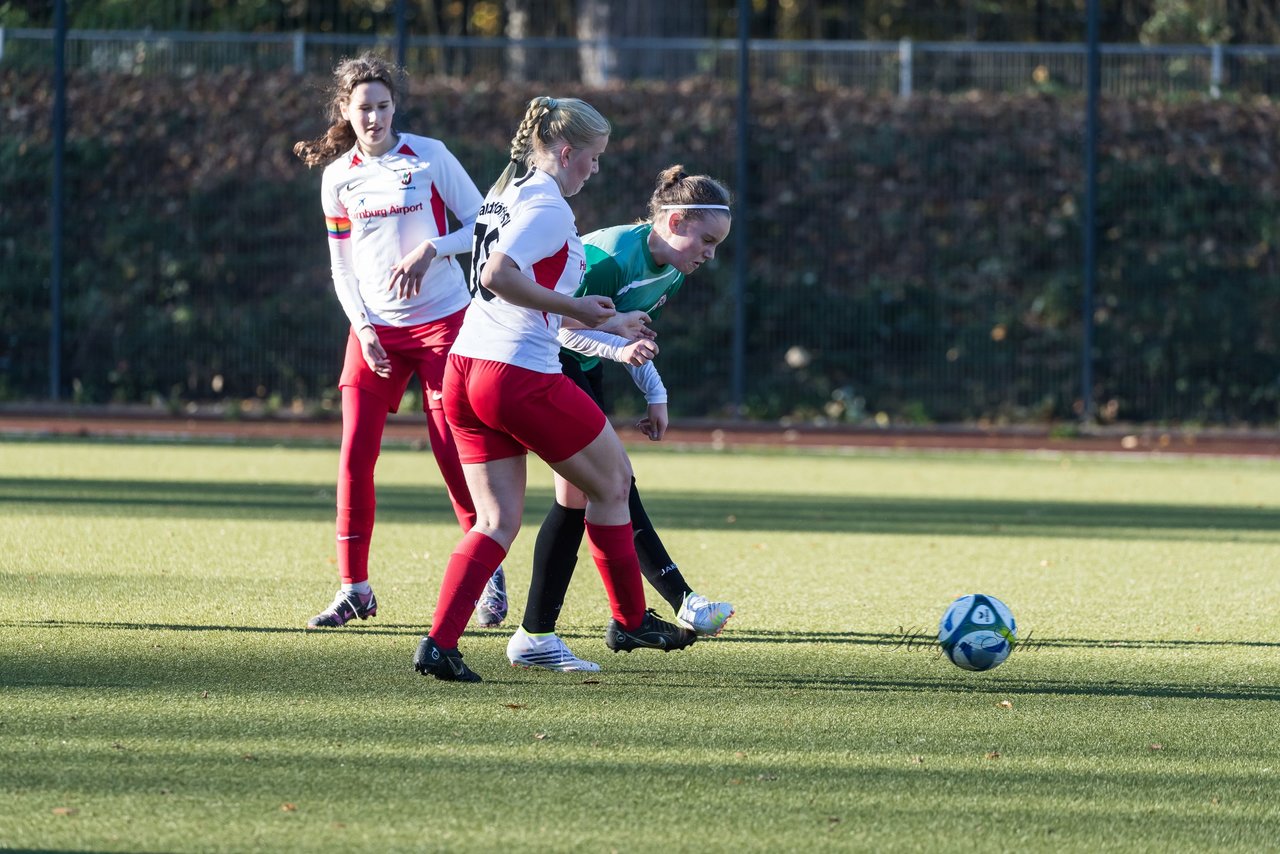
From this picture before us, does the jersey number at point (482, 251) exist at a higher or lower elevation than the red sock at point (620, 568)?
higher

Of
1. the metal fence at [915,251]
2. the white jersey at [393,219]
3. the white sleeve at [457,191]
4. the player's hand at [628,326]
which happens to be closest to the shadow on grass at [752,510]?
the white jersey at [393,219]

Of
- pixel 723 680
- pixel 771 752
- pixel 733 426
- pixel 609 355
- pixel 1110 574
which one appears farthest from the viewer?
pixel 733 426

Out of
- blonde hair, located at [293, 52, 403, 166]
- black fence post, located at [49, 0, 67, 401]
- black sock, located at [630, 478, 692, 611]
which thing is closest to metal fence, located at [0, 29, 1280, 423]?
black fence post, located at [49, 0, 67, 401]

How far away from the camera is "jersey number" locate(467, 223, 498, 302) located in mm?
4871

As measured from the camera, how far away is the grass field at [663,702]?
3.67m

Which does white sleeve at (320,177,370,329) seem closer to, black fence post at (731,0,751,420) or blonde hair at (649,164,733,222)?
blonde hair at (649,164,733,222)

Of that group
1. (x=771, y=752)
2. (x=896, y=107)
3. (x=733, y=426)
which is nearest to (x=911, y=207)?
(x=896, y=107)

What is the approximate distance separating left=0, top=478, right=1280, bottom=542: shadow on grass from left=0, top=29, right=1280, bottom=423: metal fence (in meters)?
5.76

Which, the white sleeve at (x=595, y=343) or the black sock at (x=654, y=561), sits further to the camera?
the black sock at (x=654, y=561)

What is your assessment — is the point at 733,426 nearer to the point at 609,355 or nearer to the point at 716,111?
the point at 716,111

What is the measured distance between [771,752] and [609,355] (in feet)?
3.92

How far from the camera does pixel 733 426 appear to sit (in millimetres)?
16359

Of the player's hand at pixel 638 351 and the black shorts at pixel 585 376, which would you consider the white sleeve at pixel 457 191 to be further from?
the player's hand at pixel 638 351

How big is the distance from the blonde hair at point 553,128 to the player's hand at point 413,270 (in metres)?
0.86
